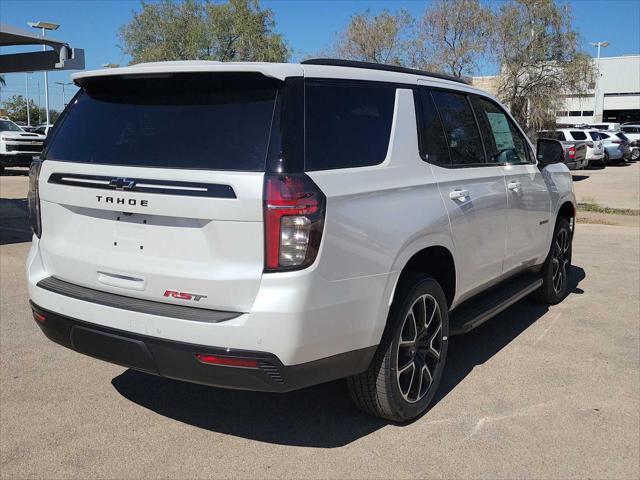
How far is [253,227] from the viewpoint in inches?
107

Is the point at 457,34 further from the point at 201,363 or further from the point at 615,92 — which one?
the point at 615,92

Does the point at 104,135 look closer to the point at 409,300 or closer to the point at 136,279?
the point at 136,279

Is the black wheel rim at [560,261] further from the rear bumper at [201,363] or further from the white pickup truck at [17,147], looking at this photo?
the white pickup truck at [17,147]

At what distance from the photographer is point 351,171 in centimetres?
308

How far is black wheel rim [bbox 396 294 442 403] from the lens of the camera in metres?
3.52

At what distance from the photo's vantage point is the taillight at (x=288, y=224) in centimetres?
271

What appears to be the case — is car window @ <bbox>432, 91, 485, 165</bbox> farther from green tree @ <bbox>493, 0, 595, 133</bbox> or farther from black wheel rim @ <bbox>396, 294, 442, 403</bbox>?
green tree @ <bbox>493, 0, 595, 133</bbox>

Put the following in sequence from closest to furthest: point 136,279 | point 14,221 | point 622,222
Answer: point 136,279 < point 14,221 < point 622,222

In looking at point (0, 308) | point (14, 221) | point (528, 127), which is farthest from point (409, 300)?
point (528, 127)

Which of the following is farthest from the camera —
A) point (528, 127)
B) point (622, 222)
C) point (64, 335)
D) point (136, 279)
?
point (528, 127)

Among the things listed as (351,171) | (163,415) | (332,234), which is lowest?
(163,415)

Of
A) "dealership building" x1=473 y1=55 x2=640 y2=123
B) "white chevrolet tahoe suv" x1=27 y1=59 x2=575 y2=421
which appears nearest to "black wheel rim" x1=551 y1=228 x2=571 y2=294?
"white chevrolet tahoe suv" x1=27 y1=59 x2=575 y2=421

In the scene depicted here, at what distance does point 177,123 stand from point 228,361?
1.18 m

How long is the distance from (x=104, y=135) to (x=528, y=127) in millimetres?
29432
